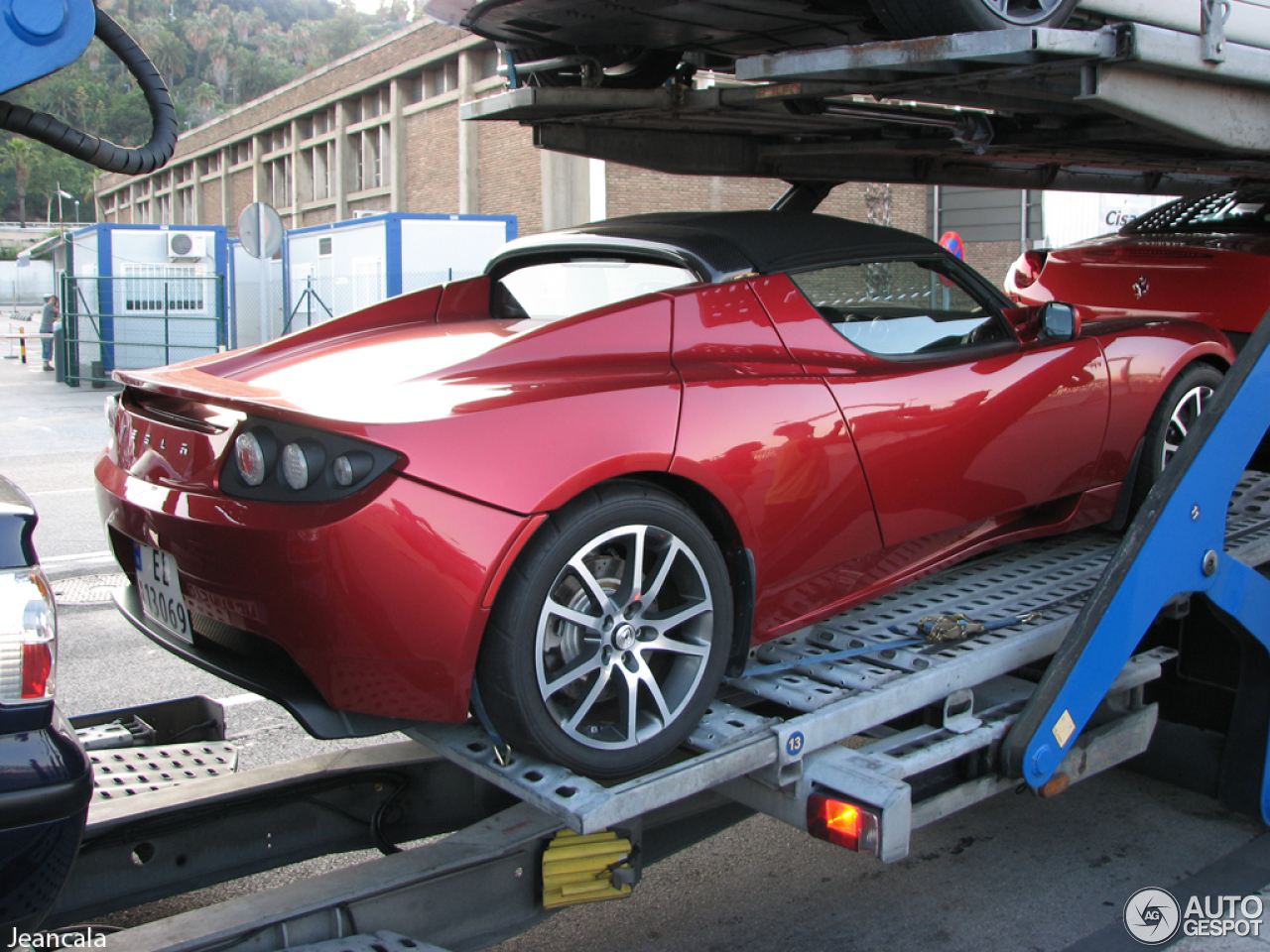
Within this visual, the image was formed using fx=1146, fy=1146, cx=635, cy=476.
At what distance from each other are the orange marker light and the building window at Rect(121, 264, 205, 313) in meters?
20.2

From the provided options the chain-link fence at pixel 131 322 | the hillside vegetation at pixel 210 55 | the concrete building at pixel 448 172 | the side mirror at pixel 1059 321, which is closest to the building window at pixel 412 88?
the concrete building at pixel 448 172

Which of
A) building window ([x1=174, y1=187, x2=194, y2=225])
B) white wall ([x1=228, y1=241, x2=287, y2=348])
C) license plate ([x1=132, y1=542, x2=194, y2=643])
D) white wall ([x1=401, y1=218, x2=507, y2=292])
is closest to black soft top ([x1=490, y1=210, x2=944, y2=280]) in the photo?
license plate ([x1=132, y1=542, x2=194, y2=643])

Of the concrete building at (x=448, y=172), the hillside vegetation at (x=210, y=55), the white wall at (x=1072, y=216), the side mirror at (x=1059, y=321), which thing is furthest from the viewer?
the hillside vegetation at (x=210, y=55)

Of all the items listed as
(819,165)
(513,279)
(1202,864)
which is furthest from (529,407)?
(819,165)

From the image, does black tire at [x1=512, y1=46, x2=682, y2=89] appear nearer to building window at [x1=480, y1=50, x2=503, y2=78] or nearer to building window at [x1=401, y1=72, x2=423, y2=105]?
building window at [x1=480, y1=50, x2=503, y2=78]

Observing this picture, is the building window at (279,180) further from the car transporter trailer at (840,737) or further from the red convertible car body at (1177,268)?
the car transporter trailer at (840,737)

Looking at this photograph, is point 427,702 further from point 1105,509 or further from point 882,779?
point 1105,509

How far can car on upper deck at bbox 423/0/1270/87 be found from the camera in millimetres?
2951

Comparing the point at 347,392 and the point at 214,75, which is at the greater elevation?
the point at 214,75

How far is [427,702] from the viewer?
241cm

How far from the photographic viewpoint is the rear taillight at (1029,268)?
20.3ft

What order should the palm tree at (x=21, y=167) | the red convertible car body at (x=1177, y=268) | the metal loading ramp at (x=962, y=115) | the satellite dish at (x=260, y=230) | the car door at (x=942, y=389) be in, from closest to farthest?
the metal loading ramp at (x=962, y=115) → the car door at (x=942, y=389) → the red convertible car body at (x=1177, y=268) → the satellite dish at (x=260, y=230) → the palm tree at (x=21, y=167)

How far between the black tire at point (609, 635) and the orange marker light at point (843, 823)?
35 cm

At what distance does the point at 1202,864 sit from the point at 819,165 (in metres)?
3.24
